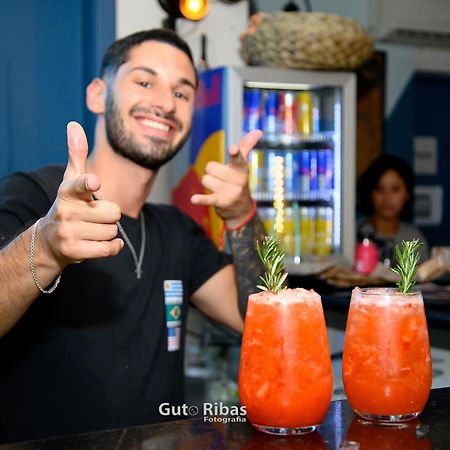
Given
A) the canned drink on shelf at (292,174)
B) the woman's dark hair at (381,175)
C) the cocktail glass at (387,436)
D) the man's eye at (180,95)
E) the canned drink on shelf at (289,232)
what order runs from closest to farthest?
1. the cocktail glass at (387,436)
2. the man's eye at (180,95)
3. the canned drink on shelf at (289,232)
4. the canned drink on shelf at (292,174)
5. the woman's dark hair at (381,175)

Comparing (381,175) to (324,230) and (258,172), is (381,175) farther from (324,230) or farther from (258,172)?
(258,172)

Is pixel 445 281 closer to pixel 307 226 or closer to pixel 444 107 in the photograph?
pixel 307 226

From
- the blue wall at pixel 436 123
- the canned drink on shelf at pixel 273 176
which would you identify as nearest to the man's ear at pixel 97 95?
the canned drink on shelf at pixel 273 176

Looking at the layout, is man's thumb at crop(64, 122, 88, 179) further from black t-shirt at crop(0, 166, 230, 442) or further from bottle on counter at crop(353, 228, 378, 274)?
bottle on counter at crop(353, 228, 378, 274)

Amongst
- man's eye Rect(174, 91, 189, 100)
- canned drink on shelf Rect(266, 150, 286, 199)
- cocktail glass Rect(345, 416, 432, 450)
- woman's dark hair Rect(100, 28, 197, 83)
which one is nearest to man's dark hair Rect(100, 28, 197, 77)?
woman's dark hair Rect(100, 28, 197, 83)

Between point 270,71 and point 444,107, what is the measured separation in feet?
11.6

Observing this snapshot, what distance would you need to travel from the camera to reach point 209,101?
12.9 feet

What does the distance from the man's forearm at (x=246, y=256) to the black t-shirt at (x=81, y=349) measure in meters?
0.24

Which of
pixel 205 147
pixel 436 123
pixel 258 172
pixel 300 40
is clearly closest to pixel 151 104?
pixel 205 147

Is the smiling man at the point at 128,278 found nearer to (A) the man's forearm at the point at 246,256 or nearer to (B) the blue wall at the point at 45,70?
(A) the man's forearm at the point at 246,256

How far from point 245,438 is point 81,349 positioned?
949 mm

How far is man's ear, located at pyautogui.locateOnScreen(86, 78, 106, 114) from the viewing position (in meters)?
2.16

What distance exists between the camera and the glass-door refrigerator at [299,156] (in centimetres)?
398

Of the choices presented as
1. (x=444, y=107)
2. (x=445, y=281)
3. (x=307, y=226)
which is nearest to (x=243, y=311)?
(x=445, y=281)
